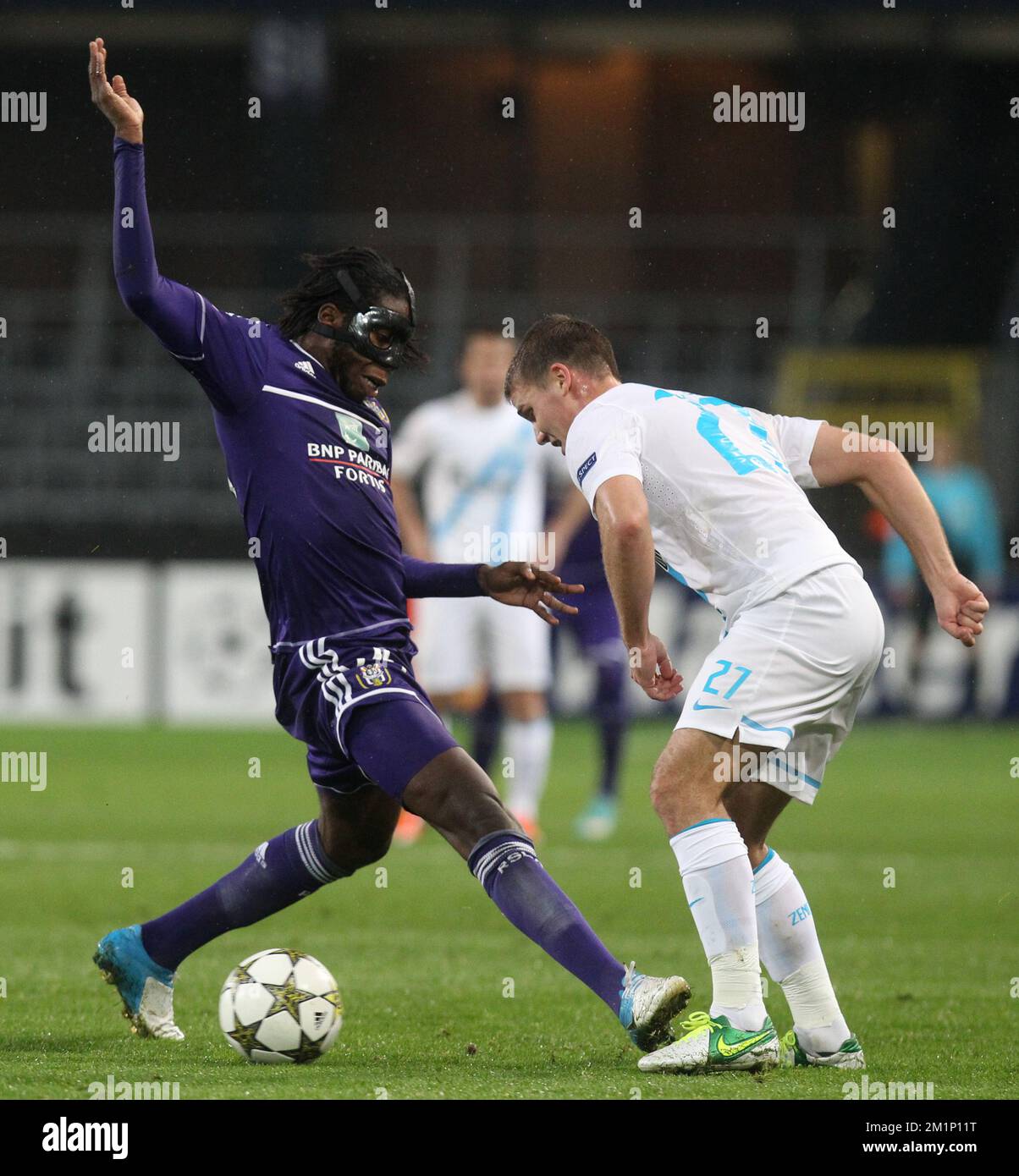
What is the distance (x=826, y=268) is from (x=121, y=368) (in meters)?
7.86

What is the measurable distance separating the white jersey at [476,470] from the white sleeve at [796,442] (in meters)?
4.97

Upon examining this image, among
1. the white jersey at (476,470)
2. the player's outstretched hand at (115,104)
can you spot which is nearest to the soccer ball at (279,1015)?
the player's outstretched hand at (115,104)

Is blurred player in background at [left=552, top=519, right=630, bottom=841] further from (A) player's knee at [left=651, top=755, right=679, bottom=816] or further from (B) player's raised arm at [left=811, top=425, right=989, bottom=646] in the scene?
(A) player's knee at [left=651, top=755, right=679, bottom=816]

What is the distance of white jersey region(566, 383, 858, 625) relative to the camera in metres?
4.60

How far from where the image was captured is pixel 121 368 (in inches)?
764

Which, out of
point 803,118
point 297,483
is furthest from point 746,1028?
point 803,118

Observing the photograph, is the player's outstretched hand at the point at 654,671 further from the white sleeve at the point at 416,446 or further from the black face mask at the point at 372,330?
the white sleeve at the point at 416,446

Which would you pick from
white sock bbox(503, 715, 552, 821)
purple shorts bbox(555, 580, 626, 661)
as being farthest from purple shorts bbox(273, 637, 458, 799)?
purple shorts bbox(555, 580, 626, 661)

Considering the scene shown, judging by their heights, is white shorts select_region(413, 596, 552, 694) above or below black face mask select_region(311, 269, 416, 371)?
below

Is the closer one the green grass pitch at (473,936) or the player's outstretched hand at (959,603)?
the green grass pitch at (473,936)

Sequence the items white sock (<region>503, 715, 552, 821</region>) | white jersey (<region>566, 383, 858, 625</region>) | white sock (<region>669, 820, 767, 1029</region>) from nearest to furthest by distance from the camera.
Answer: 1. white sock (<region>669, 820, 767, 1029</region>)
2. white jersey (<region>566, 383, 858, 625</region>)
3. white sock (<region>503, 715, 552, 821</region>)

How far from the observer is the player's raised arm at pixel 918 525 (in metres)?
4.68

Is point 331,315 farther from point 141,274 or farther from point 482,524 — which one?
point 482,524

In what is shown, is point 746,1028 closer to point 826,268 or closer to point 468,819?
point 468,819
